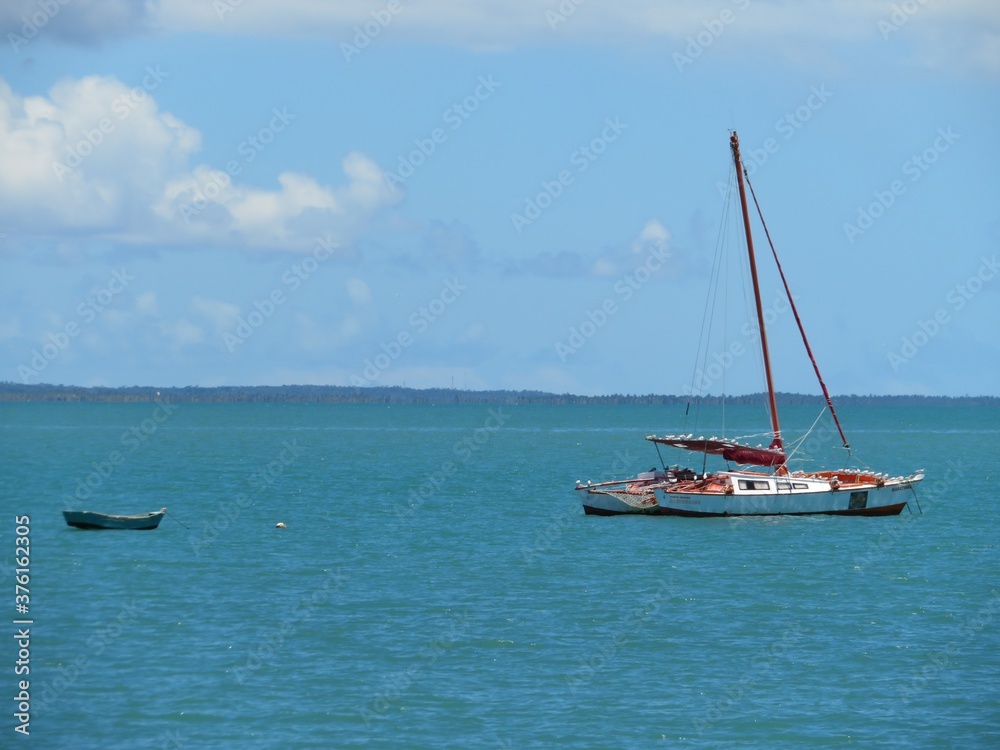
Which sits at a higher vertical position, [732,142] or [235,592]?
[732,142]

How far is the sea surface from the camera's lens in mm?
34438

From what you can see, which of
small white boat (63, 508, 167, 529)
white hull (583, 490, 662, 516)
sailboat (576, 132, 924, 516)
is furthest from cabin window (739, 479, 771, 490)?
small white boat (63, 508, 167, 529)

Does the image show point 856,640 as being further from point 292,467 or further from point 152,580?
point 292,467

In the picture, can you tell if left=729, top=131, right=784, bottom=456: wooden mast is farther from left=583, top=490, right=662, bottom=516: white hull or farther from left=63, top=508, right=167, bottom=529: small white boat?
left=63, top=508, right=167, bottom=529: small white boat

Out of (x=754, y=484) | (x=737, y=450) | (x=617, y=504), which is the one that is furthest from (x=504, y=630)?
(x=737, y=450)

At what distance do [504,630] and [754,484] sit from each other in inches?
1290

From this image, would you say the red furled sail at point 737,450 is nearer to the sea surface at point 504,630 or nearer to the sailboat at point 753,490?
the sailboat at point 753,490

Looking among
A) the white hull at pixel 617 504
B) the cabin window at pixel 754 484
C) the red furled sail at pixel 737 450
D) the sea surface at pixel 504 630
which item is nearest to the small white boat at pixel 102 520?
the sea surface at pixel 504 630

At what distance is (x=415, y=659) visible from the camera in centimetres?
4038

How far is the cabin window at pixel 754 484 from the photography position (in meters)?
73.7

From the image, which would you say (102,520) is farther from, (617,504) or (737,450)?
(737,450)

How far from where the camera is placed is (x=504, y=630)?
145 ft

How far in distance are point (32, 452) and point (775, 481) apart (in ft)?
350

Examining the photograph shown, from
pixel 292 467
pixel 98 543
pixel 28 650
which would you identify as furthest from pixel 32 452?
pixel 28 650
